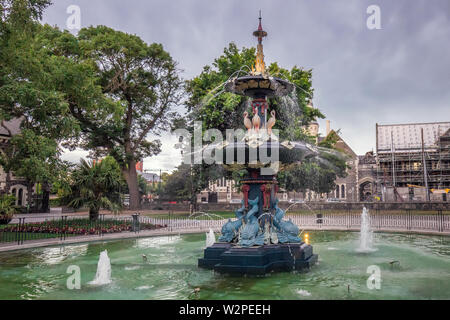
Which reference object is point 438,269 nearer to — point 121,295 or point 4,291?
point 121,295

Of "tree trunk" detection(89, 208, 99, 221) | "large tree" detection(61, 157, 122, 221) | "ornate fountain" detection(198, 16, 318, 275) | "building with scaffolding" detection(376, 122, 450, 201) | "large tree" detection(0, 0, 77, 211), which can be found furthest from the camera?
"building with scaffolding" detection(376, 122, 450, 201)

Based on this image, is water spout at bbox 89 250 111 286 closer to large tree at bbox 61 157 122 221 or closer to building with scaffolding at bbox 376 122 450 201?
large tree at bbox 61 157 122 221

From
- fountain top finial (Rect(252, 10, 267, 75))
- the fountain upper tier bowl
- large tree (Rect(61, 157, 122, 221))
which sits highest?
fountain top finial (Rect(252, 10, 267, 75))

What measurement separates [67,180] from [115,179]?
2.61 metres

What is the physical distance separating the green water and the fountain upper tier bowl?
5.38 metres

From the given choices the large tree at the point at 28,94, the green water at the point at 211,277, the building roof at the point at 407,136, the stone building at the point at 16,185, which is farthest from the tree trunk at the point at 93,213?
the building roof at the point at 407,136

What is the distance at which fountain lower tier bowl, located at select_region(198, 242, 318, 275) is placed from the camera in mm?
8492

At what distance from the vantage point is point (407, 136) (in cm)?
6100

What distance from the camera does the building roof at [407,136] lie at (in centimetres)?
5866

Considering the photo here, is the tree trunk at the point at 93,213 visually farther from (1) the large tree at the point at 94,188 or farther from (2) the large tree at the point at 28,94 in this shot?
(2) the large tree at the point at 28,94

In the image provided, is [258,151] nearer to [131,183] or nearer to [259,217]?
[259,217]

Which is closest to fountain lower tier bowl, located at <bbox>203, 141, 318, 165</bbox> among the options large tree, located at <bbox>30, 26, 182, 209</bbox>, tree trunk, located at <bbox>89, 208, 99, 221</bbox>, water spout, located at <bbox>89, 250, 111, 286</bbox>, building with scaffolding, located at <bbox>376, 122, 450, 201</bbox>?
water spout, located at <bbox>89, 250, 111, 286</bbox>

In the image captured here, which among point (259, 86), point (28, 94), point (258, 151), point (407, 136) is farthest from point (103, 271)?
point (407, 136)
